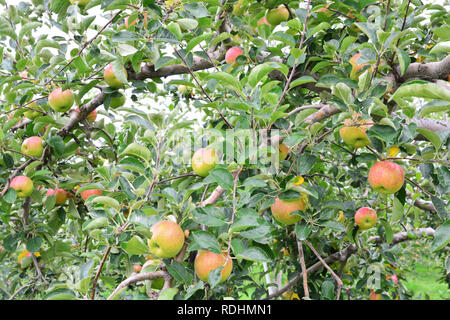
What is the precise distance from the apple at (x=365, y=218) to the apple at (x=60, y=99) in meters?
1.51

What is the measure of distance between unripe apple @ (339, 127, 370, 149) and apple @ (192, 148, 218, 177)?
470mm

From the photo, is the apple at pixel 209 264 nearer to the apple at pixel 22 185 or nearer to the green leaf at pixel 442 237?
the green leaf at pixel 442 237

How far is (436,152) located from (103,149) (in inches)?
66.4

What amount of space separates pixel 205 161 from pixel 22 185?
110 centimetres

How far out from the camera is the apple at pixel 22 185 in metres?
1.86

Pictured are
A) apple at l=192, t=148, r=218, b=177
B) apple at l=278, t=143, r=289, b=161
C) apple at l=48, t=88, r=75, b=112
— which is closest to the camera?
apple at l=192, t=148, r=218, b=177

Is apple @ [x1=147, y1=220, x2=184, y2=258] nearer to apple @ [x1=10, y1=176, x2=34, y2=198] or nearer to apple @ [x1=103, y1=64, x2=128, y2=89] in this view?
apple @ [x1=103, y1=64, x2=128, y2=89]

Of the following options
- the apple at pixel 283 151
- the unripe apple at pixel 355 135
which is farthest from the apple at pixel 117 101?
the unripe apple at pixel 355 135

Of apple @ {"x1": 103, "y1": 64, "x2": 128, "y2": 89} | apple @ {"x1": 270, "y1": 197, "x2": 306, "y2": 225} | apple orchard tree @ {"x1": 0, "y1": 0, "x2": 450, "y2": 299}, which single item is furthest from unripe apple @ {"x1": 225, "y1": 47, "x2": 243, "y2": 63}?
apple @ {"x1": 270, "y1": 197, "x2": 306, "y2": 225}

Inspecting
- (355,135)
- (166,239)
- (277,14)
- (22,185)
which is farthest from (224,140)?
(22,185)

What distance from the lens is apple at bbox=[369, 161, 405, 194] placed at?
137 cm

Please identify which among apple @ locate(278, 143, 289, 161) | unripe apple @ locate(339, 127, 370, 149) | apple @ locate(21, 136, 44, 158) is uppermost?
unripe apple @ locate(339, 127, 370, 149)

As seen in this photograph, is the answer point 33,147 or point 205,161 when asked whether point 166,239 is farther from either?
point 33,147
